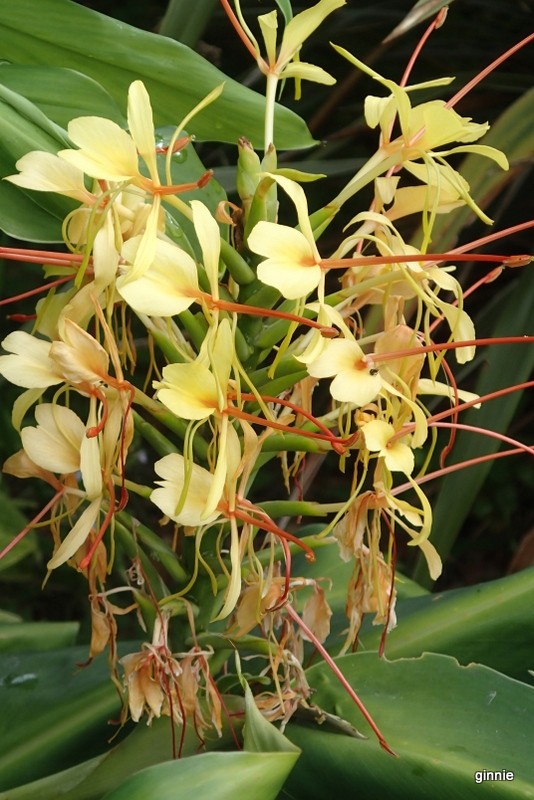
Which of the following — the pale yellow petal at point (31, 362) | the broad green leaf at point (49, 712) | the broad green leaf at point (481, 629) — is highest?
the pale yellow petal at point (31, 362)

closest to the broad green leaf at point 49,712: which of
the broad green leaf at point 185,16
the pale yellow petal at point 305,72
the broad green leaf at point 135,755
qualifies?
the broad green leaf at point 135,755

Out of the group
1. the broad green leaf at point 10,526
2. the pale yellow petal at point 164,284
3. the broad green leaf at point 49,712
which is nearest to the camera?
the pale yellow petal at point 164,284

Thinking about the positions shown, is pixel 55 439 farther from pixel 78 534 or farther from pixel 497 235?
pixel 497 235

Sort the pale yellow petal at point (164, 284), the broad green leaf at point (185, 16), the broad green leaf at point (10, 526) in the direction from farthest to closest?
the broad green leaf at point (10, 526), the broad green leaf at point (185, 16), the pale yellow petal at point (164, 284)

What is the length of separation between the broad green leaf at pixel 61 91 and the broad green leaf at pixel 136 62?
0.13ft

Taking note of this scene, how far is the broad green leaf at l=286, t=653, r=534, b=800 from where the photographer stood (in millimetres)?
497

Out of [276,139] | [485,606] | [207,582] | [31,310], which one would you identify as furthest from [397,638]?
[31,310]

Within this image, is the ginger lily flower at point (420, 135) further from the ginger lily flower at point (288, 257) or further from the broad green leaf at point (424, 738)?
the broad green leaf at point (424, 738)

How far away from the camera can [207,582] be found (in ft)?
1.77

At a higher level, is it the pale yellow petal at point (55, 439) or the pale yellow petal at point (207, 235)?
the pale yellow petal at point (207, 235)

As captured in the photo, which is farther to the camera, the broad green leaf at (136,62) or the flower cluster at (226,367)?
the broad green leaf at (136,62)

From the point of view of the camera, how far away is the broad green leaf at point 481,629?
25.3 inches

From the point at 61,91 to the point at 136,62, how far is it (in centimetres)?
6

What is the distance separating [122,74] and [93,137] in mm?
213
